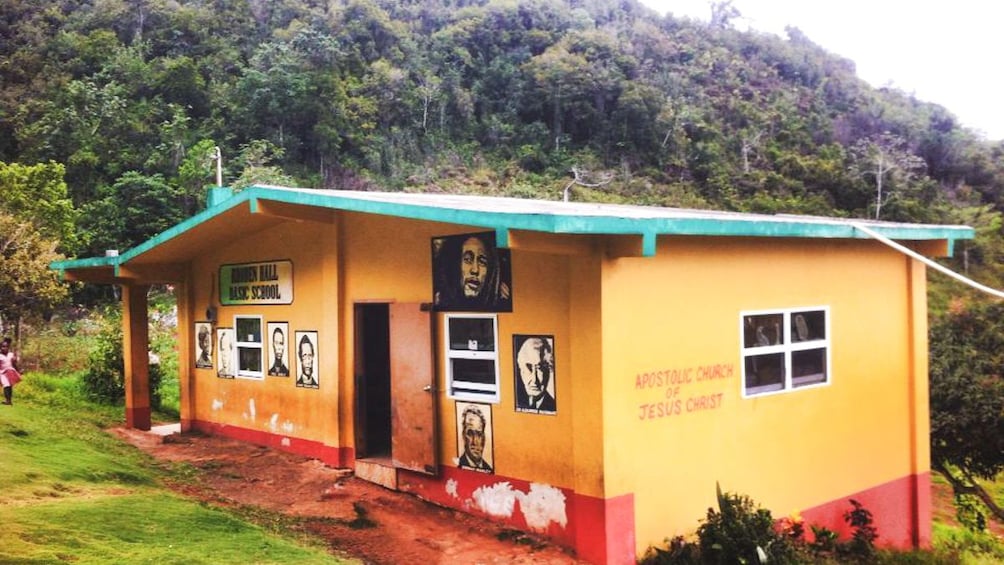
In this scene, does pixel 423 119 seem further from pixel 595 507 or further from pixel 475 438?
pixel 595 507

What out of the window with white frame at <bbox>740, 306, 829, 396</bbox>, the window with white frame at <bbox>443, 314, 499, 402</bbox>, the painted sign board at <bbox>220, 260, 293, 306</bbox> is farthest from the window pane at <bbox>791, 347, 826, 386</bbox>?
the painted sign board at <bbox>220, 260, 293, 306</bbox>

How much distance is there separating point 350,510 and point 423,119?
39530 mm

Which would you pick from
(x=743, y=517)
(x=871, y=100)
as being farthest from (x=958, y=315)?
(x=871, y=100)

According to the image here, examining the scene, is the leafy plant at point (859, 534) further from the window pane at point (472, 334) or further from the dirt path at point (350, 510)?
the window pane at point (472, 334)

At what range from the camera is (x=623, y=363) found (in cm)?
677

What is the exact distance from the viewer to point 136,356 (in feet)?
45.1

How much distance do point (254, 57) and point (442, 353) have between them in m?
39.0

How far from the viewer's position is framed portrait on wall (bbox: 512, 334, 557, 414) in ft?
24.0

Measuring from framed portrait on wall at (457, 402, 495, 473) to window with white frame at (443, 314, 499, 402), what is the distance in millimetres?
114

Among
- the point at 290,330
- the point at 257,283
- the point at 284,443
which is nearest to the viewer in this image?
the point at 290,330

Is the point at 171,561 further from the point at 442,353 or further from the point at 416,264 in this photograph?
the point at 416,264

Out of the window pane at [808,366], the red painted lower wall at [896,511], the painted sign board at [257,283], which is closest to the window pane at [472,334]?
the window pane at [808,366]

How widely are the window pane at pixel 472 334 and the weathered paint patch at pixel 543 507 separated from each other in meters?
1.46

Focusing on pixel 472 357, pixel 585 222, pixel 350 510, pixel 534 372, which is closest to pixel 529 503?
pixel 534 372
